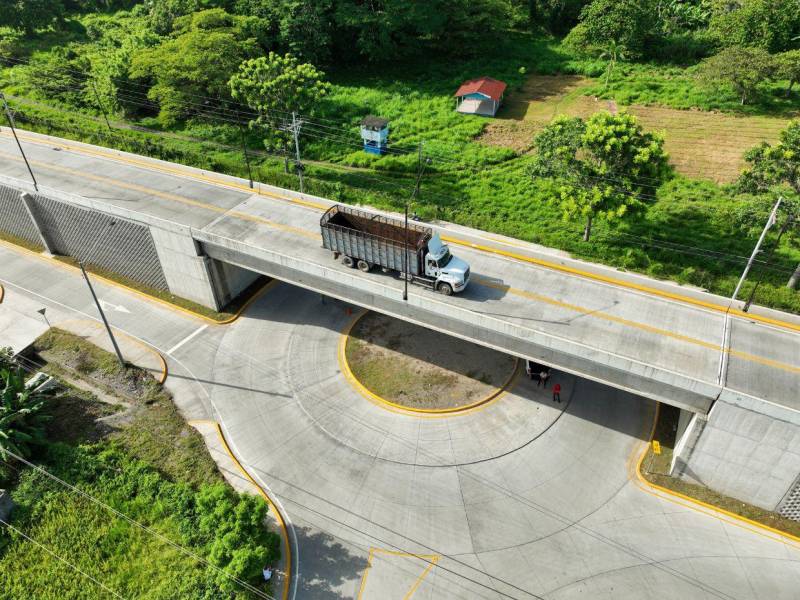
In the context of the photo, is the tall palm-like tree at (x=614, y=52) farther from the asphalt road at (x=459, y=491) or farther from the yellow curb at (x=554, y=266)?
the asphalt road at (x=459, y=491)

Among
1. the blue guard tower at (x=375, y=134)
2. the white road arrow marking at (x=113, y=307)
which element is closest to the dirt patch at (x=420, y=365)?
the white road arrow marking at (x=113, y=307)

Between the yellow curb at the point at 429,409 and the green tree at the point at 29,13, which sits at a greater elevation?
the green tree at the point at 29,13

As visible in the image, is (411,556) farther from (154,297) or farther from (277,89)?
(277,89)

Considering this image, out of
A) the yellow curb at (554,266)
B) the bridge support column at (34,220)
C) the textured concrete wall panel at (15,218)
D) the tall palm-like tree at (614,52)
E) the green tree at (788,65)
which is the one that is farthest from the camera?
the tall palm-like tree at (614,52)

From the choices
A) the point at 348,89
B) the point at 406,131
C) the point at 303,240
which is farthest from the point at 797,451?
the point at 348,89

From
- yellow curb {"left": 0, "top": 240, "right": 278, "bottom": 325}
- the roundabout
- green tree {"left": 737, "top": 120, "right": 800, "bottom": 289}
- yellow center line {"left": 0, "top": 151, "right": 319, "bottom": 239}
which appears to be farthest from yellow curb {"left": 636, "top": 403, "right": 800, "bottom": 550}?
yellow curb {"left": 0, "top": 240, "right": 278, "bottom": 325}

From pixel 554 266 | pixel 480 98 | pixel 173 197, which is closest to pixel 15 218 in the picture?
pixel 173 197

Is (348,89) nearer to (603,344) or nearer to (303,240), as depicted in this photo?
(303,240)
